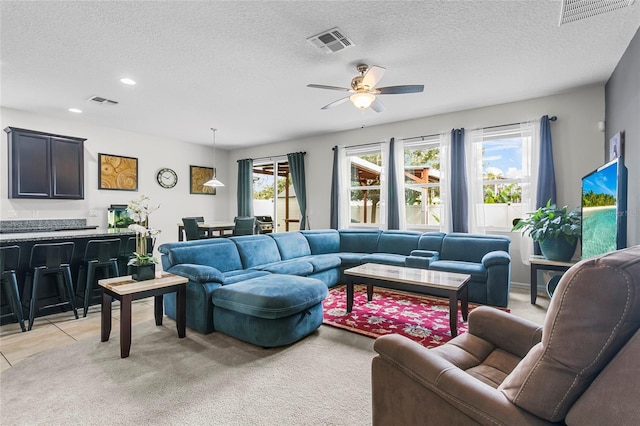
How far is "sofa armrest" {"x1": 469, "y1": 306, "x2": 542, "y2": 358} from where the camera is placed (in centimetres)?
153

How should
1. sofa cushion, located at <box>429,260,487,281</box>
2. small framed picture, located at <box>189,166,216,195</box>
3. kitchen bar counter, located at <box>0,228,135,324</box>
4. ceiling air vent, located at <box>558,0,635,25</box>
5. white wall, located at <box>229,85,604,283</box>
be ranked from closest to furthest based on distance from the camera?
ceiling air vent, located at <box>558,0,635,25</box> < kitchen bar counter, located at <box>0,228,135,324</box> < sofa cushion, located at <box>429,260,487,281</box> < white wall, located at <box>229,85,604,283</box> < small framed picture, located at <box>189,166,216,195</box>

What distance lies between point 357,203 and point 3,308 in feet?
17.5

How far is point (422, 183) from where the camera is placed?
5.61 meters

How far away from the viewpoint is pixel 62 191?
17.2 feet

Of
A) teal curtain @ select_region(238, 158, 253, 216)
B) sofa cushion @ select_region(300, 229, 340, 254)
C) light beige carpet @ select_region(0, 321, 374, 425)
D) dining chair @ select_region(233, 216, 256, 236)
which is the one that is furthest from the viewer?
teal curtain @ select_region(238, 158, 253, 216)

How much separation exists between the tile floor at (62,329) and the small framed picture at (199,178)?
4.09m

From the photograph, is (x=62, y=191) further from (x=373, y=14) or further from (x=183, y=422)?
(x=373, y=14)

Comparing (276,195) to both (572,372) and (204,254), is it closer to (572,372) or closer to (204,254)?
(204,254)

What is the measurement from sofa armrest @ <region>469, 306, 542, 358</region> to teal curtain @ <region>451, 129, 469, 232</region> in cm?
348

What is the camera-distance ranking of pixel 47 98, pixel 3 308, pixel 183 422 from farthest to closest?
pixel 47 98 → pixel 3 308 → pixel 183 422

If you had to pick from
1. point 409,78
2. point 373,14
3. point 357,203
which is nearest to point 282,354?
point 373,14

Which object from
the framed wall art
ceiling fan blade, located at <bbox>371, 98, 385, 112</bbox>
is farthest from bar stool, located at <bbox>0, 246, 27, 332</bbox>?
ceiling fan blade, located at <bbox>371, 98, 385, 112</bbox>

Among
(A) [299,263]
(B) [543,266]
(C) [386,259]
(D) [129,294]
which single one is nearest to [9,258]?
(D) [129,294]

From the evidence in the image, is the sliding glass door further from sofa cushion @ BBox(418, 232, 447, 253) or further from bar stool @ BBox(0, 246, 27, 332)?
bar stool @ BBox(0, 246, 27, 332)
